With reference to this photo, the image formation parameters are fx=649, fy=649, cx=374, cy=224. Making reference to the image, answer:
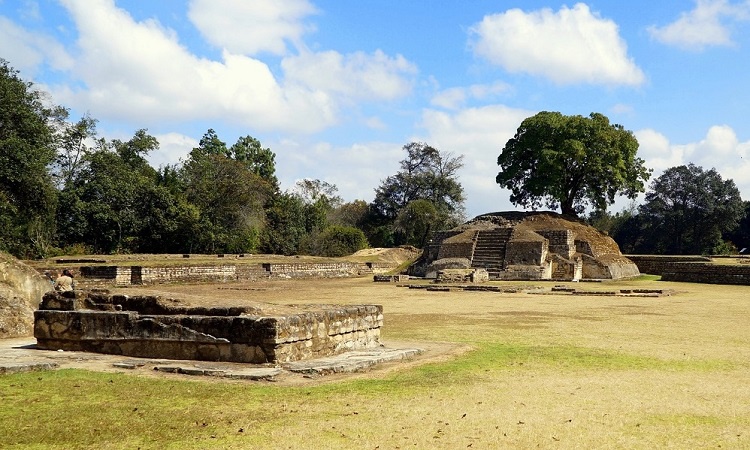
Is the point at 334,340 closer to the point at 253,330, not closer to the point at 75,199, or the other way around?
the point at 253,330

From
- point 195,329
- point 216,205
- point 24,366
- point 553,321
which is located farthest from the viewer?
point 216,205

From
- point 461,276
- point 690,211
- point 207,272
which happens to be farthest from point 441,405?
point 690,211

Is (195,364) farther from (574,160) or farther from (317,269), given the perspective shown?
(574,160)

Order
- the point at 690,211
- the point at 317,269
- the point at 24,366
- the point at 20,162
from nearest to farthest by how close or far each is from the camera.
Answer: the point at 24,366 < the point at 20,162 < the point at 317,269 < the point at 690,211

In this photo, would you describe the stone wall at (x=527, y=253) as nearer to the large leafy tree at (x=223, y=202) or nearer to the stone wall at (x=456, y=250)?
the stone wall at (x=456, y=250)

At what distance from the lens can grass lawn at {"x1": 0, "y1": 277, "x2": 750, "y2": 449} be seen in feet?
13.8

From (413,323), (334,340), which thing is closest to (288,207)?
(413,323)

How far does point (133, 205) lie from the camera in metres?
36.2

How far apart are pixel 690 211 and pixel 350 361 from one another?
174 feet

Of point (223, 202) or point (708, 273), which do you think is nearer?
point (708, 273)

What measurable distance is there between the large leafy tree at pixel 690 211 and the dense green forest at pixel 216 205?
8 centimetres

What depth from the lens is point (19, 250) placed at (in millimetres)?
30734

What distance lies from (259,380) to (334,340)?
5.79 ft

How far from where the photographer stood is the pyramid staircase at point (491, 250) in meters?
30.7
